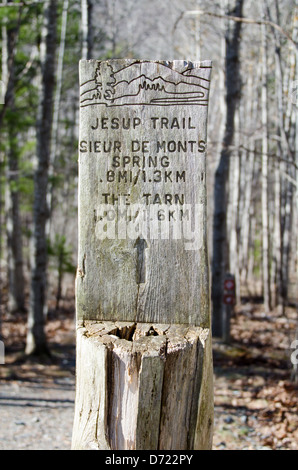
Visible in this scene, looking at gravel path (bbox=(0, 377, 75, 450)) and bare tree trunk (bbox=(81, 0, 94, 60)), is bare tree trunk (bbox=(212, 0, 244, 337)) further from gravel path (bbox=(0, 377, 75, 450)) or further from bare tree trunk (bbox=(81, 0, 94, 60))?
gravel path (bbox=(0, 377, 75, 450))

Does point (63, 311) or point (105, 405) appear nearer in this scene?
point (105, 405)

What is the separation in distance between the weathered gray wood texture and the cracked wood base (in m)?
0.19

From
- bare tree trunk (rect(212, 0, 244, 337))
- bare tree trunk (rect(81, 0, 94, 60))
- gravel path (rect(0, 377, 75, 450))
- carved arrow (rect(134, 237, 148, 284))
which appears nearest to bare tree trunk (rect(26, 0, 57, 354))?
bare tree trunk (rect(81, 0, 94, 60))

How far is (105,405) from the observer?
7.40 feet

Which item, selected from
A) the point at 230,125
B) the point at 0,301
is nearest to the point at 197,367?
the point at 230,125

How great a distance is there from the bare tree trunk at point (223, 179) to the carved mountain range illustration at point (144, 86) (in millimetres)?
6374

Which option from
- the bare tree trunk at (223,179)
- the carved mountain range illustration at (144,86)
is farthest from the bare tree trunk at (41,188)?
the carved mountain range illustration at (144,86)

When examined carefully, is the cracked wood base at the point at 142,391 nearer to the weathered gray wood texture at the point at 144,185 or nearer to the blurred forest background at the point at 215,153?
the weathered gray wood texture at the point at 144,185

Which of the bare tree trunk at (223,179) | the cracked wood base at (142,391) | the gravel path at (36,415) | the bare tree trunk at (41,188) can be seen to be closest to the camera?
the cracked wood base at (142,391)

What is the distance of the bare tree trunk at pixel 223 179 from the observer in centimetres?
876

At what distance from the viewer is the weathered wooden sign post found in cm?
242

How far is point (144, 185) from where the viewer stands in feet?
8.08
